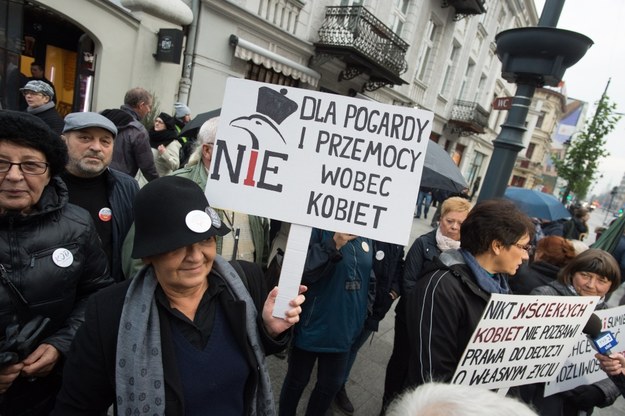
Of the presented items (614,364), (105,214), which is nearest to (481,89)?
(614,364)

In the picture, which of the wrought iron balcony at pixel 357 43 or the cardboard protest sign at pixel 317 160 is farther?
the wrought iron balcony at pixel 357 43

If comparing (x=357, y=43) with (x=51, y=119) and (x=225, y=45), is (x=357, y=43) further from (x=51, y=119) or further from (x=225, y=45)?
(x=51, y=119)

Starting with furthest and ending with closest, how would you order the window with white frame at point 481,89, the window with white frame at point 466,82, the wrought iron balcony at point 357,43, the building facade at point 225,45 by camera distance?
1. the window with white frame at point 481,89
2. the window with white frame at point 466,82
3. the wrought iron balcony at point 357,43
4. the building facade at point 225,45

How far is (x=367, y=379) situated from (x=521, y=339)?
1.80 metres

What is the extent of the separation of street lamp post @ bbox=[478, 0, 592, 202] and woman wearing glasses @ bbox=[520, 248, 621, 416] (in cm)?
123

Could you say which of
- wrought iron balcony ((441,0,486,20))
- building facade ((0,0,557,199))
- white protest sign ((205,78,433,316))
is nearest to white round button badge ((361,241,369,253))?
white protest sign ((205,78,433,316))

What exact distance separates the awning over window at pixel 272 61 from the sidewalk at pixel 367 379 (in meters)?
6.49

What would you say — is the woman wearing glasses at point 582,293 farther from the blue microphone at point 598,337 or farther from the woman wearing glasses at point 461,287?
the woman wearing glasses at point 461,287

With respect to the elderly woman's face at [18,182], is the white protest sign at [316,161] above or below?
above

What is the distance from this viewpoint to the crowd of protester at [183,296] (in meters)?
1.11

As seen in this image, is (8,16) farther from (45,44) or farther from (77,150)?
→ (77,150)

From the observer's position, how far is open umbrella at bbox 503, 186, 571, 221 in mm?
5742

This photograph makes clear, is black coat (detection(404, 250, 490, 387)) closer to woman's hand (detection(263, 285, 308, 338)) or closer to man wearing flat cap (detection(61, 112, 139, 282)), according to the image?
woman's hand (detection(263, 285, 308, 338))

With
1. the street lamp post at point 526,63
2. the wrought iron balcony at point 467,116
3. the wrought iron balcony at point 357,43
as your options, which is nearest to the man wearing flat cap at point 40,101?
the street lamp post at point 526,63
